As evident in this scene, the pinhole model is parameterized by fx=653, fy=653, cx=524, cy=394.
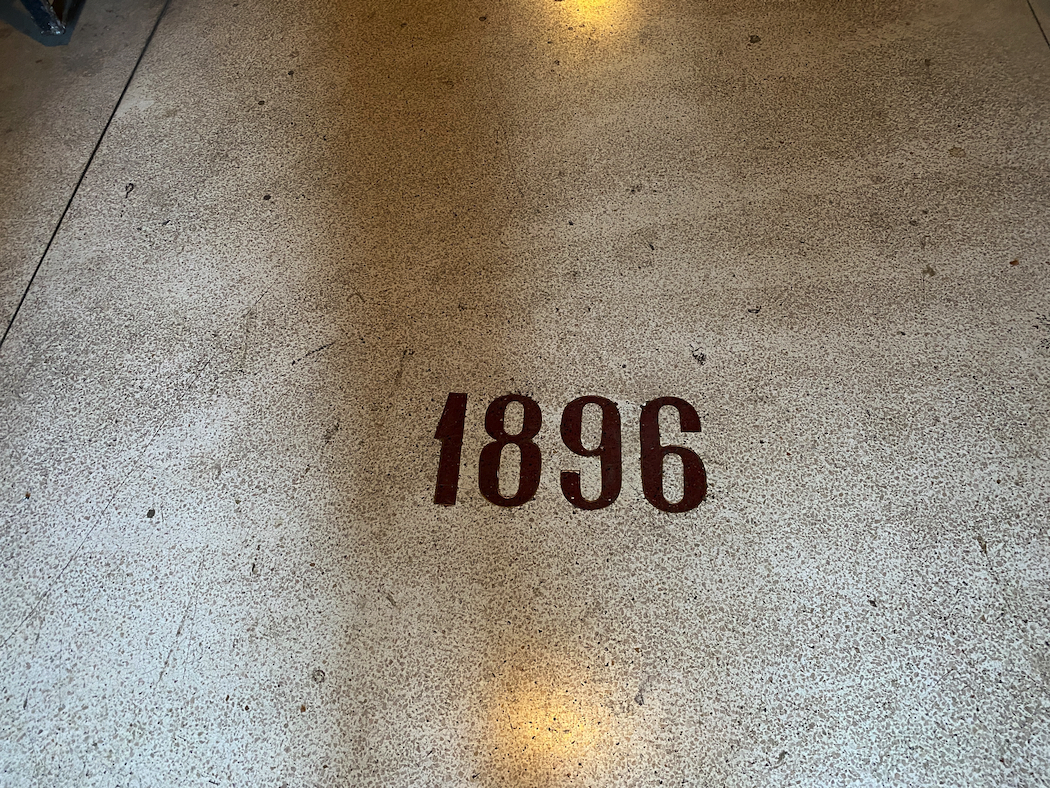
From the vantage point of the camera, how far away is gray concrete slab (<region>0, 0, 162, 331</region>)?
2037mm

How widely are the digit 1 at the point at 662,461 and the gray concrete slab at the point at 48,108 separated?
182cm

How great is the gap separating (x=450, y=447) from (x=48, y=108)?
2063 millimetres

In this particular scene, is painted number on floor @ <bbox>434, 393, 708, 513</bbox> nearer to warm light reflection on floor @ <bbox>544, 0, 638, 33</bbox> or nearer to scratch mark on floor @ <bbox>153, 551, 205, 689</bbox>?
scratch mark on floor @ <bbox>153, 551, 205, 689</bbox>

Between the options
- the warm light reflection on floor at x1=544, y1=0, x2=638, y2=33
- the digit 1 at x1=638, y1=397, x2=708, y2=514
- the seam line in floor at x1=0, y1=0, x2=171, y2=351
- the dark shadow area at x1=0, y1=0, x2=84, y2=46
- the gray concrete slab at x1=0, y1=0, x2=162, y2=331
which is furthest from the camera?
the dark shadow area at x1=0, y1=0, x2=84, y2=46

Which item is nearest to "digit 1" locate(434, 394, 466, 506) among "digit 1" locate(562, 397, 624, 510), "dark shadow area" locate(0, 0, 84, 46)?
"digit 1" locate(562, 397, 624, 510)

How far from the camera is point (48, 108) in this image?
2.34 meters

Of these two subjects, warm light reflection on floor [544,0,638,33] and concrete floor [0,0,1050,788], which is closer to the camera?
concrete floor [0,0,1050,788]

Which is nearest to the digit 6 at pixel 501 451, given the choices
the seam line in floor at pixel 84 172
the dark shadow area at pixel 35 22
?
the seam line in floor at pixel 84 172

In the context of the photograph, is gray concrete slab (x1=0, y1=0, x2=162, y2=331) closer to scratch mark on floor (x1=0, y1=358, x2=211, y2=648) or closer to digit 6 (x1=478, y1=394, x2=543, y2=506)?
scratch mark on floor (x1=0, y1=358, x2=211, y2=648)

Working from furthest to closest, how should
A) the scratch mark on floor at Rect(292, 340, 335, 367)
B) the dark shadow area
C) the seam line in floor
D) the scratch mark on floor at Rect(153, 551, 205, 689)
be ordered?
1. the dark shadow area
2. the seam line in floor
3. the scratch mark on floor at Rect(292, 340, 335, 367)
4. the scratch mark on floor at Rect(153, 551, 205, 689)

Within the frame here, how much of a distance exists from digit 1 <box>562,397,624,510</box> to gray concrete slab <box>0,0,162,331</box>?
1642 mm

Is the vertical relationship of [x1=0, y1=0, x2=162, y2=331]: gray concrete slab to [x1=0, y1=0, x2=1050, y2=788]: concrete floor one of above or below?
above

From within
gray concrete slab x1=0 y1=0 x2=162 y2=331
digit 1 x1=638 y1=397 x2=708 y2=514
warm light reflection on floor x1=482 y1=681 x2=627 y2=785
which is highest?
gray concrete slab x1=0 y1=0 x2=162 y2=331

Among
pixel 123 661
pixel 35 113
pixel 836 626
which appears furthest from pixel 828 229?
pixel 35 113
